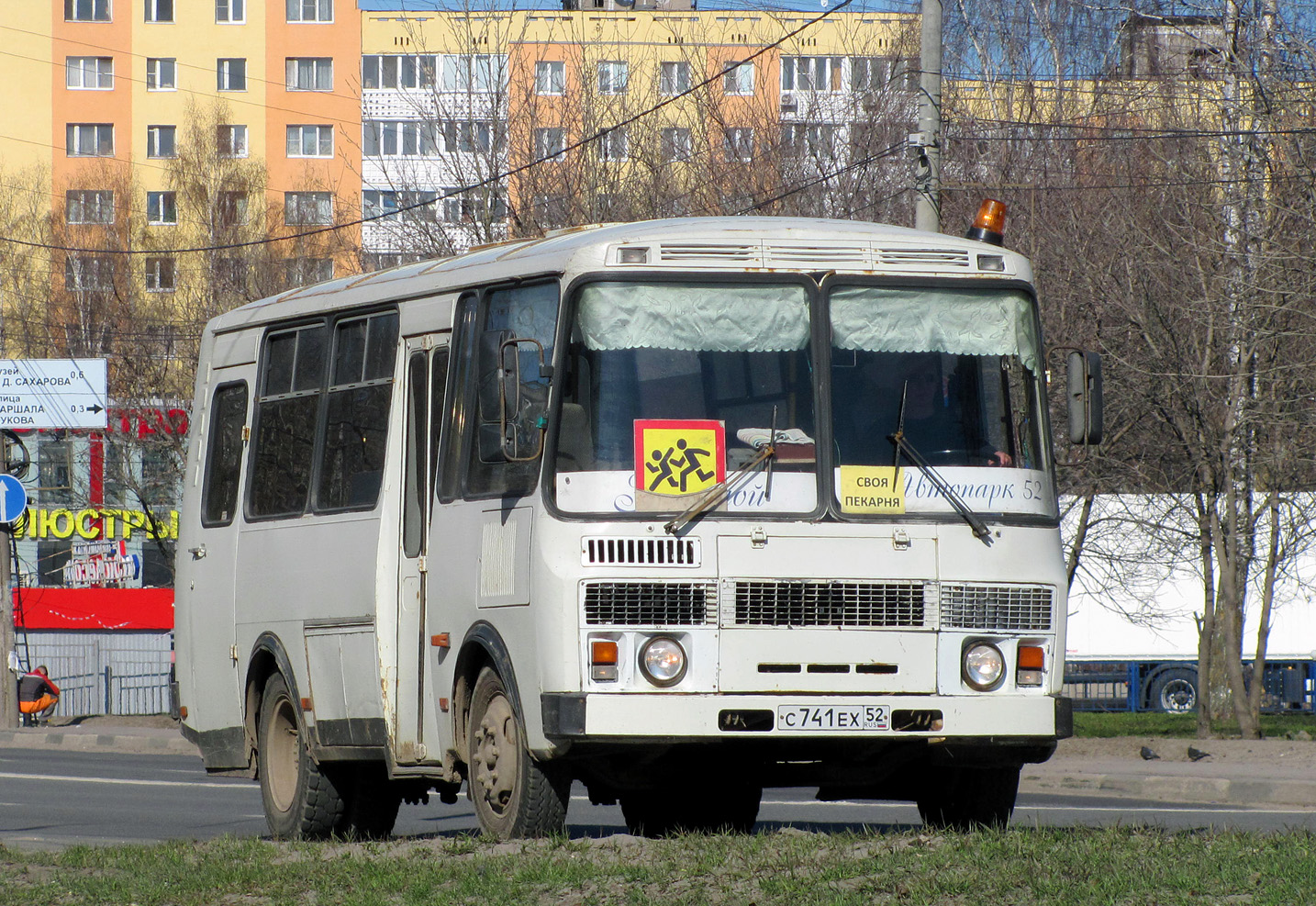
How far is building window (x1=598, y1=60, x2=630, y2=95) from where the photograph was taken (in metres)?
29.2

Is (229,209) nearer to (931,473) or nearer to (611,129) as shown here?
(611,129)

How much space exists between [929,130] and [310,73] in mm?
51732

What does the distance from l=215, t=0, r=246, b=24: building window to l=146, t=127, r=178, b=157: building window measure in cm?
391

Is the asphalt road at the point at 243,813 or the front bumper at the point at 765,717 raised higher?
the front bumper at the point at 765,717

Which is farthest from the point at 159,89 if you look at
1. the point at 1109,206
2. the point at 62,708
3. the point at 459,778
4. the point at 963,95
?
the point at 459,778

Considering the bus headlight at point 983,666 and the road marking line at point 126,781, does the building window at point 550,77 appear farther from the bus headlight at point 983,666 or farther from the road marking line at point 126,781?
the bus headlight at point 983,666

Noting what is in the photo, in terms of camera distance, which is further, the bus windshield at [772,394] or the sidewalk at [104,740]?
the sidewalk at [104,740]

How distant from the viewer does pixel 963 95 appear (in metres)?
30.9

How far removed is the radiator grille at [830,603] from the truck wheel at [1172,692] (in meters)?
21.8

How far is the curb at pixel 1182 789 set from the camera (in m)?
16.0

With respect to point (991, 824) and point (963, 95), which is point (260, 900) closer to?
point (991, 824)

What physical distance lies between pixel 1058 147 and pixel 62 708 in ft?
65.2

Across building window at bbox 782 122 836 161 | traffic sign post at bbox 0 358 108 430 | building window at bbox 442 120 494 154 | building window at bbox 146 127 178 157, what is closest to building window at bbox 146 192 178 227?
building window at bbox 146 127 178 157

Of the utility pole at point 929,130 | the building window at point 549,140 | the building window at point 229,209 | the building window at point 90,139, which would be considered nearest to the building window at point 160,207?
the building window at point 90,139
